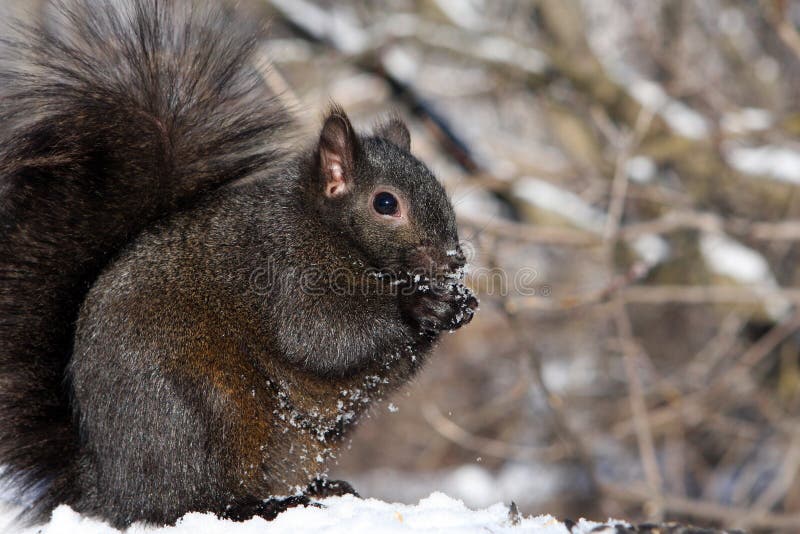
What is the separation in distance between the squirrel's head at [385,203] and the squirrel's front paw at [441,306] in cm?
6

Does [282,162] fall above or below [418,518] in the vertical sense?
above

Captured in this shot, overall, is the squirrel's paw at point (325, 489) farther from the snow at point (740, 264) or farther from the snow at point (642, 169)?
the snow at point (642, 169)

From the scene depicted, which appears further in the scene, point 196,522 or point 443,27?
point 443,27

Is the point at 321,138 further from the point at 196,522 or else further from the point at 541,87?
the point at 541,87

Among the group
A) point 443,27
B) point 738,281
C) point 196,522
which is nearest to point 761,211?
point 738,281

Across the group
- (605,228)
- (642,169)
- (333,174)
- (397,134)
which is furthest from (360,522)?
(642,169)

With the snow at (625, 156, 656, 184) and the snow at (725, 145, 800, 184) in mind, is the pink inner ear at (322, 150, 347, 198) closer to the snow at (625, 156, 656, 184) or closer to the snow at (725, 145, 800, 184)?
the snow at (625, 156, 656, 184)

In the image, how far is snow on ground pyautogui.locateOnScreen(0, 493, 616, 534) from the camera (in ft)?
5.99

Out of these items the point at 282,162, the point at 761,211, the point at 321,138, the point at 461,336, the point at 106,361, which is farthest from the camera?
the point at 461,336

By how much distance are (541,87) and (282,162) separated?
10.6 ft

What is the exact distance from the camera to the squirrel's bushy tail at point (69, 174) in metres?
2.20

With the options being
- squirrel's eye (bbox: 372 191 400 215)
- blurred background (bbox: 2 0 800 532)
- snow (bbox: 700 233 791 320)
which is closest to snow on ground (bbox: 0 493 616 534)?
squirrel's eye (bbox: 372 191 400 215)

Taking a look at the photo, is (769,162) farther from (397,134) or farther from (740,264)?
(397,134)

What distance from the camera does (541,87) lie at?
219 inches
